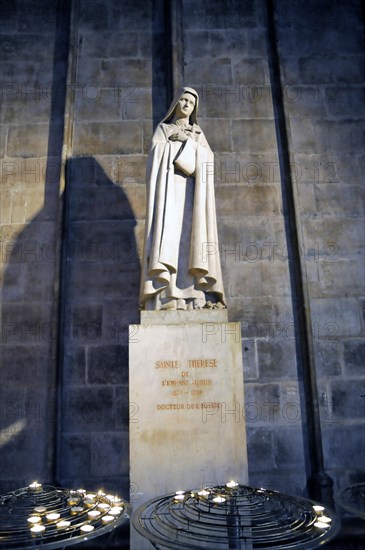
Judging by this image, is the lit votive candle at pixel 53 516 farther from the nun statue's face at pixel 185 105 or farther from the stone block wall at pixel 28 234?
the nun statue's face at pixel 185 105

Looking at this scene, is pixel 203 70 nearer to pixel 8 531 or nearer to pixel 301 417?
pixel 301 417

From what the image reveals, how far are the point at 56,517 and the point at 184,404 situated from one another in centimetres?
158

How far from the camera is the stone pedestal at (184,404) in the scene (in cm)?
375

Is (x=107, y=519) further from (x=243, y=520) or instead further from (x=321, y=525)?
(x=321, y=525)

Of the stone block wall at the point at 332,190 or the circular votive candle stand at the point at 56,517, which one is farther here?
the stone block wall at the point at 332,190

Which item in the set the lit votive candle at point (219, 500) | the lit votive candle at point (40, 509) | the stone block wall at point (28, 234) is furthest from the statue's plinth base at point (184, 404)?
the stone block wall at point (28, 234)

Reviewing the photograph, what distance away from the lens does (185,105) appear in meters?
4.82

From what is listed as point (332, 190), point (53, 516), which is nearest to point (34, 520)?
point (53, 516)

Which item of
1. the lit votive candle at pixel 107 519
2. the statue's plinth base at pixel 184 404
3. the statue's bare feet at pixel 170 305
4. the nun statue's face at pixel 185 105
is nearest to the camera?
the lit votive candle at pixel 107 519

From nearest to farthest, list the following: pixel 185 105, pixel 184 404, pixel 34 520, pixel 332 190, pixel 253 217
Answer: pixel 34 520 → pixel 184 404 → pixel 185 105 → pixel 253 217 → pixel 332 190

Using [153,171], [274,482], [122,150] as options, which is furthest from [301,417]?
[122,150]

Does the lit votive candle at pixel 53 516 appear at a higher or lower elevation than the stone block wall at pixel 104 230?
lower

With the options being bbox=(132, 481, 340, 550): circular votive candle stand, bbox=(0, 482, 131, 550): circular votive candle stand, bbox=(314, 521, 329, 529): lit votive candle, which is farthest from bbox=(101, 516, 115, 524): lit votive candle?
bbox=(314, 521, 329, 529): lit votive candle

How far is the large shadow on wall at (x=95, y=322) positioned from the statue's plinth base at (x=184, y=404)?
1.82 m
